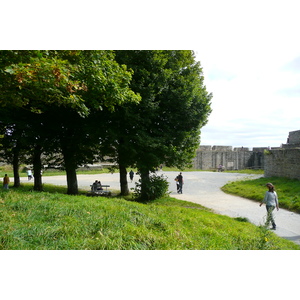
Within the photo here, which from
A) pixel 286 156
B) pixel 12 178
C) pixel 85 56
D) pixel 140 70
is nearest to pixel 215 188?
pixel 286 156

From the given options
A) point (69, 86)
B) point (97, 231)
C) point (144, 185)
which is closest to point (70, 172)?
point (144, 185)

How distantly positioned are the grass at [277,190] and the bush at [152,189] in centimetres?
372

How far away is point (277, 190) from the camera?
35.8ft

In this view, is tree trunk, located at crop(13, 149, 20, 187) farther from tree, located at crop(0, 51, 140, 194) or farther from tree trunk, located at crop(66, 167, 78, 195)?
tree trunk, located at crop(66, 167, 78, 195)

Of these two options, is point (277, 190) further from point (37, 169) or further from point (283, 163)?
point (37, 169)

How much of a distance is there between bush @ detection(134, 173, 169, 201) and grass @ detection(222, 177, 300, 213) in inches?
146

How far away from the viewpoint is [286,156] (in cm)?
1295

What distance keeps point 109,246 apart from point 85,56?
5693 mm

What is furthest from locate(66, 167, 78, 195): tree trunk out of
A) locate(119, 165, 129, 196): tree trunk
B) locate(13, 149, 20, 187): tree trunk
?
locate(13, 149, 20, 187): tree trunk

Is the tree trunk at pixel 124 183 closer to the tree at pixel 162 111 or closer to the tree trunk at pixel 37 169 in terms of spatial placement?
the tree at pixel 162 111

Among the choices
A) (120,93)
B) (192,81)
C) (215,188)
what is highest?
(192,81)

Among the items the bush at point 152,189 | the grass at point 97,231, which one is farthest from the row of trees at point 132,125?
the grass at point 97,231

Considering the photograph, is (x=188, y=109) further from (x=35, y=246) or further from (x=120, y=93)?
(x=35, y=246)

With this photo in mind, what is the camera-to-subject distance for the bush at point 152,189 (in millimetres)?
13445
